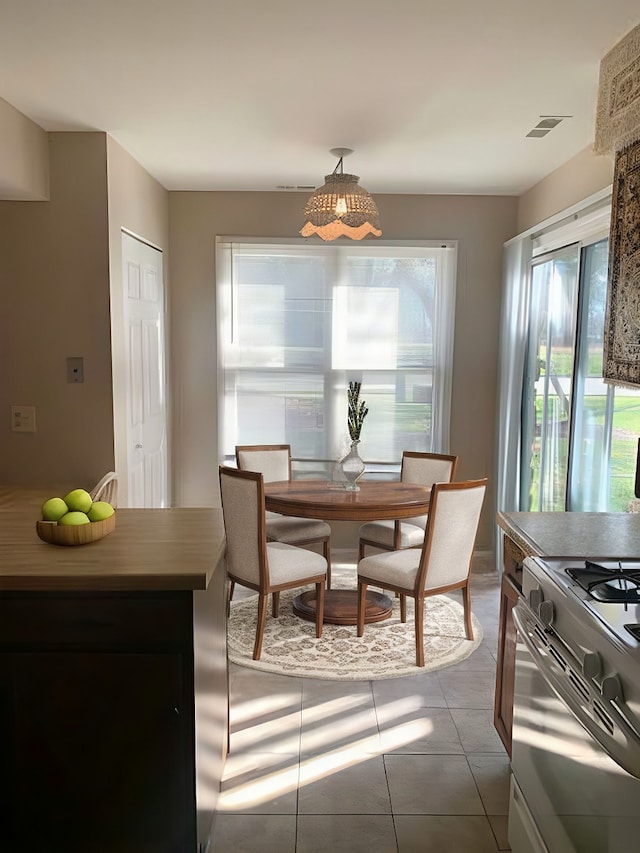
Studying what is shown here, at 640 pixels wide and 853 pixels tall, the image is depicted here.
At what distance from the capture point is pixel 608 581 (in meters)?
1.74

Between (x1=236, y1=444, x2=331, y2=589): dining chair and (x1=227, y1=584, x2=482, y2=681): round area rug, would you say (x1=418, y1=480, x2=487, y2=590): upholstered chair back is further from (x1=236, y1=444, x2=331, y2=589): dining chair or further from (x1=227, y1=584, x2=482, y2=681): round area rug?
(x1=236, y1=444, x2=331, y2=589): dining chair

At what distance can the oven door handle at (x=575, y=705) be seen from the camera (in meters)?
1.25

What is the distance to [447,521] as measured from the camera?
331cm

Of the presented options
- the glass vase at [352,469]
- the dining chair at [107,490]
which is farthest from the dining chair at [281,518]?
the dining chair at [107,490]

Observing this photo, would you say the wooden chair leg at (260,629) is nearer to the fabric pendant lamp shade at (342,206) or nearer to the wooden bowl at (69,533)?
the wooden bowl at (69,533)

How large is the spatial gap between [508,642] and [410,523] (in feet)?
6.44

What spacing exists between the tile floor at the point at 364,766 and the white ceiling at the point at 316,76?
8.41 feet

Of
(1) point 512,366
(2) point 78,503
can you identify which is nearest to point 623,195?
(1) point 512,366

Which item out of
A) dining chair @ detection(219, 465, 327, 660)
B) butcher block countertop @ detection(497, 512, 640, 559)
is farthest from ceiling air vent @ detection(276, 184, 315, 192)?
butcher block countertop @ detection(497, 512, 640, 559)

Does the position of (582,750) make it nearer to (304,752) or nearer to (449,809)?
(449,809)

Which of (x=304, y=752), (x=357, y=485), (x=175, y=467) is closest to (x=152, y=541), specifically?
(x=304, y=752)

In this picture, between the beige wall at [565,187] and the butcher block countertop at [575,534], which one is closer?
the butcher block countertop at [575,534]

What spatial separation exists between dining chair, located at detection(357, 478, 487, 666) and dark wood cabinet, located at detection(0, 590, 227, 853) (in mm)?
1651

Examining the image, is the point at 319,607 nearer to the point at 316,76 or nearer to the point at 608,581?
the point at 608,581
